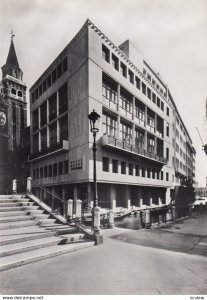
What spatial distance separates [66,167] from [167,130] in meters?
20.8

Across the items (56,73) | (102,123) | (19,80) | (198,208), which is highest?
(19,80)

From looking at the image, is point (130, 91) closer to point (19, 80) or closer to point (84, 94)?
point (84, 94)

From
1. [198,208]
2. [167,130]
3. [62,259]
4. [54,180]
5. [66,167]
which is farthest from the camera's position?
[167,130]

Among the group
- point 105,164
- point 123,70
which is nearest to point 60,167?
point 105,164

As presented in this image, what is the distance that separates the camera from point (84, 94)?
72.0 feet

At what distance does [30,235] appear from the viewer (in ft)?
30.8

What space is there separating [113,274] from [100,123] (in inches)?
668

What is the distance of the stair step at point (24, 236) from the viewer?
28.1ft

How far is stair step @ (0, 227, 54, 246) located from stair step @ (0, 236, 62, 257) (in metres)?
0.15

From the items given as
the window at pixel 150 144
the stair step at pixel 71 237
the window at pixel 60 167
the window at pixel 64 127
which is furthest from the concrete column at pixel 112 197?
the stair step at pixel 71 237

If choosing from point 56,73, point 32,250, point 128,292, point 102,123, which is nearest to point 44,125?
point 56,73

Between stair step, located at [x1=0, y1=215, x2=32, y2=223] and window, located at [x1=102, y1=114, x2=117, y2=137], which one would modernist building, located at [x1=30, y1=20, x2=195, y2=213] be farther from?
stair step, located at [x1=0, y1=215, x2=32, y2=223]

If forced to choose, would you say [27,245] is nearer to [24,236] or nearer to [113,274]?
[24,236]

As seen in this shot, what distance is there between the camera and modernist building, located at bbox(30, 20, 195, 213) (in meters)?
22.1
